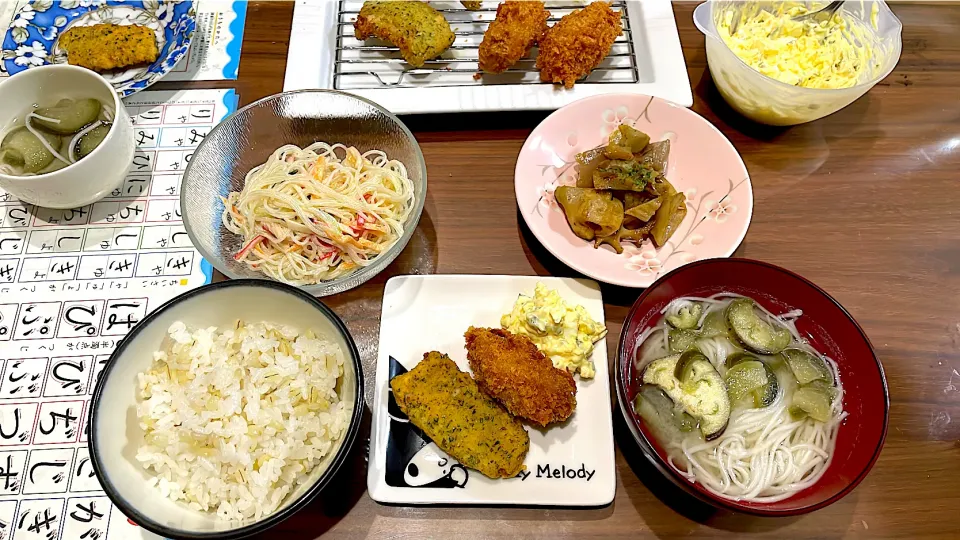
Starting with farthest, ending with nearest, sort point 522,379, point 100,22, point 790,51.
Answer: point 100,22 < point 790,51 < point 522,379

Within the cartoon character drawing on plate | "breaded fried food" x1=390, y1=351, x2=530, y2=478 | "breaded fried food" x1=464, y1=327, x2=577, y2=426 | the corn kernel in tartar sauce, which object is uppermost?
the corn kernel in tartar sauce

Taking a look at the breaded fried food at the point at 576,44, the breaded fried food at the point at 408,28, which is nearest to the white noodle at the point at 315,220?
the breaded fried food at the point at 408,28

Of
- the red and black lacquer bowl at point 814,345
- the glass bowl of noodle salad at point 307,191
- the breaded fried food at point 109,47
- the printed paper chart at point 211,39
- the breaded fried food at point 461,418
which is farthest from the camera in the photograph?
the printed paper chart at point 211,39

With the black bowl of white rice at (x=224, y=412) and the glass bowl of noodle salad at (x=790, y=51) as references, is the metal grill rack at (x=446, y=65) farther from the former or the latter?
the black bowl of white rice at (x=224, y=412)

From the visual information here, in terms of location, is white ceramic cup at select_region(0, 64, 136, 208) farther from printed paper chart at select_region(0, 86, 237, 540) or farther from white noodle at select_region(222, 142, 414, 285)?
white noodle at select_region(222, 142, 414, 285)

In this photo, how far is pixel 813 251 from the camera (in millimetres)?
2045

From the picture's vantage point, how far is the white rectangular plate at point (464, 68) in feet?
7.12

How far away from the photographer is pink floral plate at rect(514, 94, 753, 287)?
1870 mm

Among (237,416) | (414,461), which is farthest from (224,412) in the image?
(414,461)

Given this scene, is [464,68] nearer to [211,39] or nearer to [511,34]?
[511,34]

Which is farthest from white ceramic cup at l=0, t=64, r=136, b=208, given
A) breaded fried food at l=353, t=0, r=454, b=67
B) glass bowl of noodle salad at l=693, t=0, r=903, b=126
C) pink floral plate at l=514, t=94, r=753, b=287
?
glass bowl of noodle salad at l=693, t=0, r=903, b=126

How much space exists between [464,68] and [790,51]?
1234 millimetres

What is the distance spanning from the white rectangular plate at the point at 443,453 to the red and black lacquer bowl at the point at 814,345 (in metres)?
0.19

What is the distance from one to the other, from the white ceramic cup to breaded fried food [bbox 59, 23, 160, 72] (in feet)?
0.79
